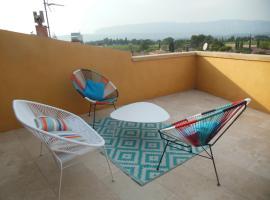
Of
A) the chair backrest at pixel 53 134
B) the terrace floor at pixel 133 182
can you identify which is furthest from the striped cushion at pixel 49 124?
the terrace floor at pixel 133 182

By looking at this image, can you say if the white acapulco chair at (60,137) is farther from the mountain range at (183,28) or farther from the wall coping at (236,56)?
the mountain range at (183,28)

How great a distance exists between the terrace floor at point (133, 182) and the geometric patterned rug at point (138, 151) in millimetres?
87

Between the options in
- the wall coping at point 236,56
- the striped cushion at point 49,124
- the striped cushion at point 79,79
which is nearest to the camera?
the striped cushion at point 49,124

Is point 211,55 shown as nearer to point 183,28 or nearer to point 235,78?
point 235,78

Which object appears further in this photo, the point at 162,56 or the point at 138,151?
the point at 162,56

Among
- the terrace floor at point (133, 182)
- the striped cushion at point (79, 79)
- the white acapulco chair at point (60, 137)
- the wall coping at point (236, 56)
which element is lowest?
the terrace floor at point (133, 182)

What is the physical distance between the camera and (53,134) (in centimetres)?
151

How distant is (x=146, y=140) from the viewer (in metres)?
2.66

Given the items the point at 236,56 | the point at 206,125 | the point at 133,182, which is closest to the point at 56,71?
the point at 133,182

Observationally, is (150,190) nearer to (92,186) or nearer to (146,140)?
(92,186)

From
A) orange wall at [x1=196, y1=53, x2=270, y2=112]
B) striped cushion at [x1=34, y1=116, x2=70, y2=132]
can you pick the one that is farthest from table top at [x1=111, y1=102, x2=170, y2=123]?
orange wall at [x1=196, y1=53, x2=270, y2=112]

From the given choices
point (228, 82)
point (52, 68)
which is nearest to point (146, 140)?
point (52, 68)

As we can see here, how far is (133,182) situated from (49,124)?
3.09 feet

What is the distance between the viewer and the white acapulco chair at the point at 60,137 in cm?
153
